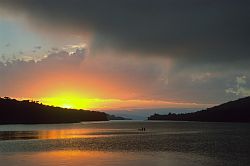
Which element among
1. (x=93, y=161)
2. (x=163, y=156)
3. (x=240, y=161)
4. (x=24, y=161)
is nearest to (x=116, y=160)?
(x=93, y=161)

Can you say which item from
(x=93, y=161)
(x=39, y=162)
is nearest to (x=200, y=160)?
(x=93, y=161)

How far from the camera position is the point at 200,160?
61781 mm

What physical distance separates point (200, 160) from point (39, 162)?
24.9 meters

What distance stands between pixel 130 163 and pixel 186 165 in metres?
8.42

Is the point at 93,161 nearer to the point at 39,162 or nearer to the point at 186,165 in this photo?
the point at 39,162

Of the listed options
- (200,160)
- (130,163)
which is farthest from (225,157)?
(130,163)

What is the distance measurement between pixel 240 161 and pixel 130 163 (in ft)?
53.1

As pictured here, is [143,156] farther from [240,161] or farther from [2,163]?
[2,163]

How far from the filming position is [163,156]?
68875 mm

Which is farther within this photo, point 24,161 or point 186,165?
point 24,161

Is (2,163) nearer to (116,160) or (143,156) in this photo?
(116,160)

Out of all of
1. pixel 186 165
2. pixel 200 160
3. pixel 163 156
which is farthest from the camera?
pixel 163 156

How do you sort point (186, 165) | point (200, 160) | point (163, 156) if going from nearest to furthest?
point (186, 165) < point (200, 160) < point (163, 156)

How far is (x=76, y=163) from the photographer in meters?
60.2
